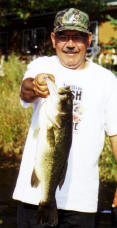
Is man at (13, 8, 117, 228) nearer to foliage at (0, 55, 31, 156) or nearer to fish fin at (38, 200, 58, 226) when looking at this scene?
fish fin at (38, 200, 58, 226)

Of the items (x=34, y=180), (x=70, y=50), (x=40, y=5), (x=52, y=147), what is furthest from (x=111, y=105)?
(x=40, y=5)

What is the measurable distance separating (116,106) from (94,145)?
34cm

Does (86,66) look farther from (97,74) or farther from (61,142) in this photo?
(61,142)

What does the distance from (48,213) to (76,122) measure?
652 mm

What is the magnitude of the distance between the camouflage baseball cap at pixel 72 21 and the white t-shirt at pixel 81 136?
27cm

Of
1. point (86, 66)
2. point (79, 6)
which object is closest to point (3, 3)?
point (79, 6)

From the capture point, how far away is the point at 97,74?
9.75 ft

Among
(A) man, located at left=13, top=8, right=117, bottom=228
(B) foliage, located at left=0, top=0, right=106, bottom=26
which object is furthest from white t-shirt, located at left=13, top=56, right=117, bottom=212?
(B) foliage, located at left=0, top=0, right=106, bottom=26

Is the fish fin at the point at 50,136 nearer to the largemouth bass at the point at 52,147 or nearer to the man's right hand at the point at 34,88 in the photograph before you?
the largemouth bass at the point at 52,147

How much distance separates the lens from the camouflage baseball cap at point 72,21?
3.02 m

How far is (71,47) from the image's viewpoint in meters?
2.96

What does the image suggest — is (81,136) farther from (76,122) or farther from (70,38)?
(70,38)

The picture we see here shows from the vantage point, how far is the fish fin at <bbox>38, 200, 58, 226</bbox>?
2.66 metres

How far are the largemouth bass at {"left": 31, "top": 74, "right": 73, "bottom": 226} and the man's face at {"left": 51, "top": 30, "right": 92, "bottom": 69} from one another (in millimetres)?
503
